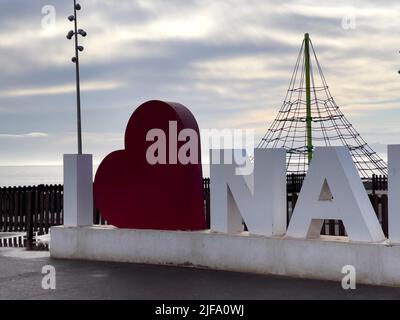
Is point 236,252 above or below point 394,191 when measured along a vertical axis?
below

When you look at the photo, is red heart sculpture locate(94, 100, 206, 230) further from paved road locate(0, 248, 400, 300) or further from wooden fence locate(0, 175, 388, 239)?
wooden fence locate(0, 175, 388, 239)

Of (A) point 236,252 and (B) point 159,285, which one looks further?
(A) point 236,252

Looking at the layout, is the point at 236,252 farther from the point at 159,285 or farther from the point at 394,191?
the point at 394,191

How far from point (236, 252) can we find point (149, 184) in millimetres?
2118

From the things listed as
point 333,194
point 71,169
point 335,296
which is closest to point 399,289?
point 335,296

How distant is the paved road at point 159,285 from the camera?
7965mm

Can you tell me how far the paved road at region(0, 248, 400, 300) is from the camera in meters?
7.96

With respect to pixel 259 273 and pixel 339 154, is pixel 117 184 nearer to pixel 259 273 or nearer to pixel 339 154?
pixel 259 273

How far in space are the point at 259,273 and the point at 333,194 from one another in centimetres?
174

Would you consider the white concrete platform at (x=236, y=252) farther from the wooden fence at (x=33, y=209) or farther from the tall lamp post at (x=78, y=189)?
the wooden fence at (x=33, y=209)

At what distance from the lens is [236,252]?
9617mm

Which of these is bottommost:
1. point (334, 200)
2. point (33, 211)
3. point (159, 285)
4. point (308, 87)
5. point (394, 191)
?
point (159, 285)

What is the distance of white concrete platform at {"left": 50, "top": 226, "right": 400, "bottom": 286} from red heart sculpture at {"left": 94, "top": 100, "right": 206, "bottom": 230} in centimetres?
28

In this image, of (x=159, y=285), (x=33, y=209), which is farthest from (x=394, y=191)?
(x=33, y=209)
